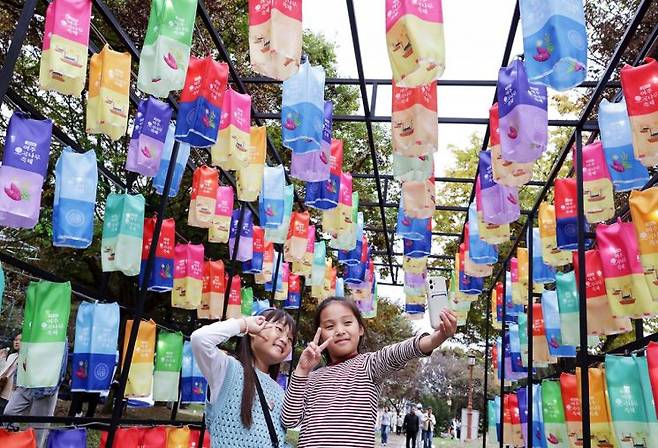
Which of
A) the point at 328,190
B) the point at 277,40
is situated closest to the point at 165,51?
the point at 277,40

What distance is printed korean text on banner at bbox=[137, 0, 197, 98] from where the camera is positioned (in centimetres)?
332

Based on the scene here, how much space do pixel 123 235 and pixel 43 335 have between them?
39.1 inches

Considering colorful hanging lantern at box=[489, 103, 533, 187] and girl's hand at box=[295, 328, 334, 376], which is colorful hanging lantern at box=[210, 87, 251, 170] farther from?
girl's hand at box=[295, 328, 334, 376]

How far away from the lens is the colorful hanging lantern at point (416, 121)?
13.3 feet

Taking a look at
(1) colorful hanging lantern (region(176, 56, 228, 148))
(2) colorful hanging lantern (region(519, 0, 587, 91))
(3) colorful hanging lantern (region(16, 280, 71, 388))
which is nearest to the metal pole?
(2) colorful hanging lantern (region(519, 0, 587, 91))

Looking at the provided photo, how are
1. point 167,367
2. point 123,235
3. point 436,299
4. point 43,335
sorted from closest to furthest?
1. point 436,299
2. point 43,335
3. point 123,235
4. point 167,367

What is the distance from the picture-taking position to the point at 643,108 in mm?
3232

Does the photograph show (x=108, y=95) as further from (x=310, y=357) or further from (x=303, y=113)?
(x=310, y=357)

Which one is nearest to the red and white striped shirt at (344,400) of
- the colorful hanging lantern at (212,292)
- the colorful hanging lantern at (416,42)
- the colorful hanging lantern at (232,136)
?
the colorful hanging lantern at (416,42)

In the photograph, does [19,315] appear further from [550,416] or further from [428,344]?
[428,344]

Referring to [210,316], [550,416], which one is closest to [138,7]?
[210,316]

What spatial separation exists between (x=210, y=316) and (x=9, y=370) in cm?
195

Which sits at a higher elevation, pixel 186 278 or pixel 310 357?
pixel 186 278

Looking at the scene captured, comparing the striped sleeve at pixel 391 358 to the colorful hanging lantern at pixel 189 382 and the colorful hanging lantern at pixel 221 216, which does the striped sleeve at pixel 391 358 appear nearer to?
the colorful hanging lantern at pixel 221 216
